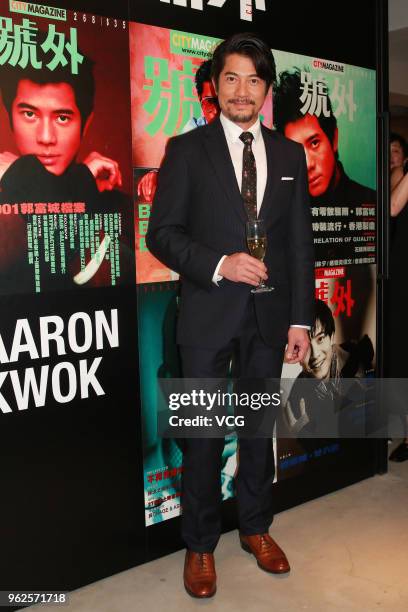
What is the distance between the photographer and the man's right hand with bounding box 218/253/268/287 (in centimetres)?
193

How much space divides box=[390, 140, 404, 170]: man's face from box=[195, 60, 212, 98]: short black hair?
141 cm

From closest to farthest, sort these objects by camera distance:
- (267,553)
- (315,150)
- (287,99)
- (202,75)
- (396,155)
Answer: (267,553) < (202,75) < (287,99) < (315,150) < (396,155)

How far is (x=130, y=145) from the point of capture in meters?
2.19

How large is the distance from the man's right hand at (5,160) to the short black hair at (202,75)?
2.57ft

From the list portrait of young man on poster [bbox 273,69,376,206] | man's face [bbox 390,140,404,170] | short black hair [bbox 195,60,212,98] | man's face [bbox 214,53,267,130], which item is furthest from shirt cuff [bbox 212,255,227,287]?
man's face [bbox 390,140,404,170]

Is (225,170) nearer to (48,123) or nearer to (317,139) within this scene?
(48,123)

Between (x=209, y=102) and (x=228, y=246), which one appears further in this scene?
(x=209, y=102)

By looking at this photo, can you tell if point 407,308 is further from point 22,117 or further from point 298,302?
point 22,117

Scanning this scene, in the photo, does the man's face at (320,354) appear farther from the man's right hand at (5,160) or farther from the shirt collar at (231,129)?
the man's right hand at (5,160)

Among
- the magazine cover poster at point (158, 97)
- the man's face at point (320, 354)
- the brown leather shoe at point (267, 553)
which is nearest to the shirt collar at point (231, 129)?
the magazine cover poster at point (158, 97)

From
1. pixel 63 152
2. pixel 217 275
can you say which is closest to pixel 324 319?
pixel 217 275

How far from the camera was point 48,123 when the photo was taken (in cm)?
198

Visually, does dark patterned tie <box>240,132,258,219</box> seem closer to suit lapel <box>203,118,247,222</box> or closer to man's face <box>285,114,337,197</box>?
suit lapel <box>203,118,247,222</box>

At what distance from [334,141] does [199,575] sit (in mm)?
1806
